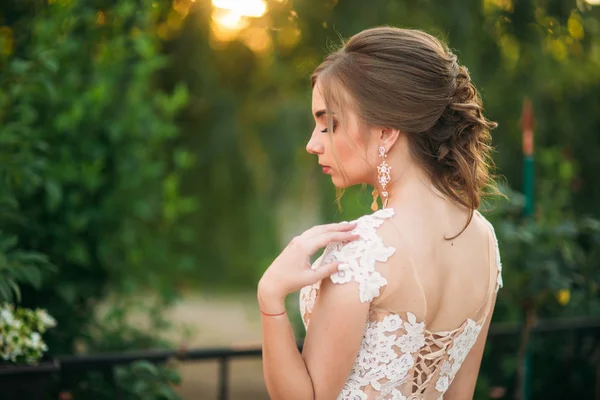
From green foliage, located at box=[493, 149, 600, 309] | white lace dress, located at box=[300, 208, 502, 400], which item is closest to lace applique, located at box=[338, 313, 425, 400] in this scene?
white lace dress, located at box=[300, 208, 502, 400]

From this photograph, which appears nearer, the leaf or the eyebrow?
the eyebrow

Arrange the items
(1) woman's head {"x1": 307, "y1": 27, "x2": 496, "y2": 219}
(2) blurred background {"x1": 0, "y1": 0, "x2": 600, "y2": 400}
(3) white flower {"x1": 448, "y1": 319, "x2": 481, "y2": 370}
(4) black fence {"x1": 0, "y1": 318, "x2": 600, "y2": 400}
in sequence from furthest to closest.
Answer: (2) blurred background {"x1": 0, "y1": 0, "x2": 600, "y2": 400} → (4) black fence {"x1": 0, "y1": 318, "x2": 600, "y2": 400} → (3) white flower {"x1": 448, "y1": 319, "x2": 481, "y2": 370} → (1) woman's head {"x1": 307, "y1": 27, "x2": 496, "y2": 219}

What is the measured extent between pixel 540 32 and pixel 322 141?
2244 millimetres

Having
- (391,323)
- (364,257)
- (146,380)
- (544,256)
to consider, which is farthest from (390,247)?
(544,256)

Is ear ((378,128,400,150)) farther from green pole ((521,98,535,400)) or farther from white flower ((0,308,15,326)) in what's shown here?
green pole ((521,98,535,400))

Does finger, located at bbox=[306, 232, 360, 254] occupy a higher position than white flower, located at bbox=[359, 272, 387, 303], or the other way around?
finger, located at bbox=[306, 232, 360, 254]

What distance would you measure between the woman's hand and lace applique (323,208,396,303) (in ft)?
0.09

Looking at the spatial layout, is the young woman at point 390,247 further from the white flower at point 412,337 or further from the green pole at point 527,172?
the green pole at point 527,172

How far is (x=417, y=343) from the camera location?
5.27 ft

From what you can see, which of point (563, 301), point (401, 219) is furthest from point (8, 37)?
point (563, 301)

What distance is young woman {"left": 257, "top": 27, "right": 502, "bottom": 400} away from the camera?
151 centimetres

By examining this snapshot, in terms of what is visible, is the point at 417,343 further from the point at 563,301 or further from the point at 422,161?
the point at 563,301

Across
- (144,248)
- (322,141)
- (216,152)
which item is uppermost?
(322,141)

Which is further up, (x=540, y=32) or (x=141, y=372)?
(x=540, y=32)
